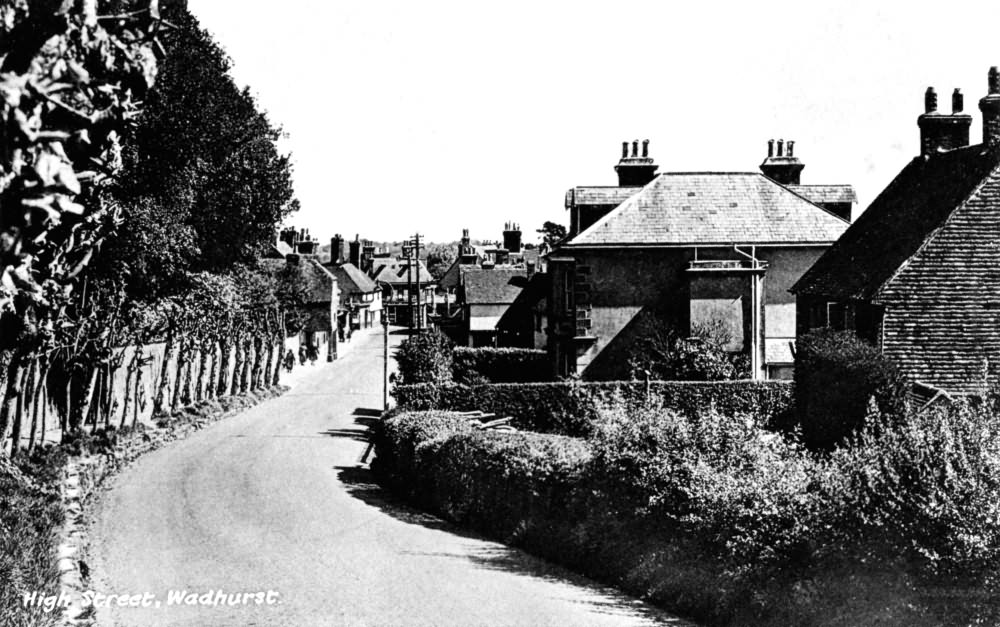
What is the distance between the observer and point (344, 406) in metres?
39.1

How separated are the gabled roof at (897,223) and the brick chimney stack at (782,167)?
1399 centimetres

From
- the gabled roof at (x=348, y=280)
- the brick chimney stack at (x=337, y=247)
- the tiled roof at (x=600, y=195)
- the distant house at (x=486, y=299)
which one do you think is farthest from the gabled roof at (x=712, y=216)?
the brick chimney stack at (x=337, y=247)

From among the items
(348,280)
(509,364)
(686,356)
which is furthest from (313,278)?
(686,356)

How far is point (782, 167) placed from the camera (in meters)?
41.9

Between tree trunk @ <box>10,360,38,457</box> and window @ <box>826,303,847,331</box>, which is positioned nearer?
tree trunk @ <box>10,360,38,457</box>

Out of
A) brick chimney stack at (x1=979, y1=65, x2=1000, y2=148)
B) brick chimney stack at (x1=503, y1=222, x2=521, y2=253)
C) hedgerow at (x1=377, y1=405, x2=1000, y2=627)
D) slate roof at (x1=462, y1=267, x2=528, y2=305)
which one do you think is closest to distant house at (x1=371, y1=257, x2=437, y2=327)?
brick chimney stack at (x1=503, y1=222, x2=521, y2=253)

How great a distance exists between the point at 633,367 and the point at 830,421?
41.6 ft

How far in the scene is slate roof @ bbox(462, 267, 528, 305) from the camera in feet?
225

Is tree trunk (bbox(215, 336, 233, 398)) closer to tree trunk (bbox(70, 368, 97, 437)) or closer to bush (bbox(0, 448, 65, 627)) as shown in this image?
tree trunk (bbox(70, 368, 97, 437))

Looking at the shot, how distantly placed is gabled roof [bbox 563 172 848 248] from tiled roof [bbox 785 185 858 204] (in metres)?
1.56

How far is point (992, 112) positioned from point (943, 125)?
3.41m

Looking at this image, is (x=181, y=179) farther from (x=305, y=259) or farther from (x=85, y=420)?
(x=305, y=259)

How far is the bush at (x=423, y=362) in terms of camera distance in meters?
33.2

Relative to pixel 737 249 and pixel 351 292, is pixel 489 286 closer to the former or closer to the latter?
pixel 351 292
